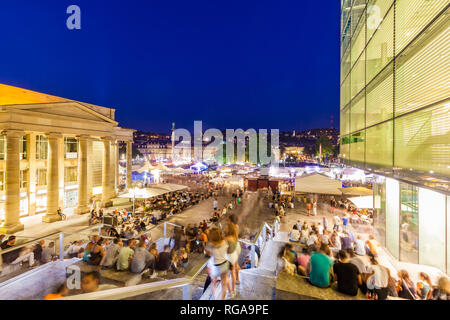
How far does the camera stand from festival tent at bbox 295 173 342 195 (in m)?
13.3

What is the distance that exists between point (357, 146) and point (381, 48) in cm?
597

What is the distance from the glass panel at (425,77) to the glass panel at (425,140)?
1.03ft

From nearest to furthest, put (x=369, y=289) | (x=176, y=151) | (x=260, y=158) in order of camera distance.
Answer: (x=369, y=289)
(x=260, y=158)
(x=176, y=151)

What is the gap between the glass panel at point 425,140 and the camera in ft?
16.9

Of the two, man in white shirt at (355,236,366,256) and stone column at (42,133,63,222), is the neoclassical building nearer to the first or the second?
stone column at (42,133,63,222)

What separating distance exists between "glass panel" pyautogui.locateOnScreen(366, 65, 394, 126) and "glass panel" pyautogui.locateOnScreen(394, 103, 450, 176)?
1.13 meters

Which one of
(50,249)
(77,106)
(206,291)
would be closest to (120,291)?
(206,291)

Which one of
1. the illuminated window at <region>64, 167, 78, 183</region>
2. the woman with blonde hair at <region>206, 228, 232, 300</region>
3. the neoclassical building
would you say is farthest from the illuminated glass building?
the illuminated window at <region>64, 167, 78, 183</region>

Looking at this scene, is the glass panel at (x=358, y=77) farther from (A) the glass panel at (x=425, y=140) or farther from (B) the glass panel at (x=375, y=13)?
(A) the glass panel at (x=425, y=140)

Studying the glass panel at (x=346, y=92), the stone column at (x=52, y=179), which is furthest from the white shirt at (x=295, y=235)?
the stone column at (x=52, y=179)

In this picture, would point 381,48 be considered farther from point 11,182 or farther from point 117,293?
point 11,182

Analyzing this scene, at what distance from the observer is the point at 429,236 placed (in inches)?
294

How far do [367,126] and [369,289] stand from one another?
883 cm
